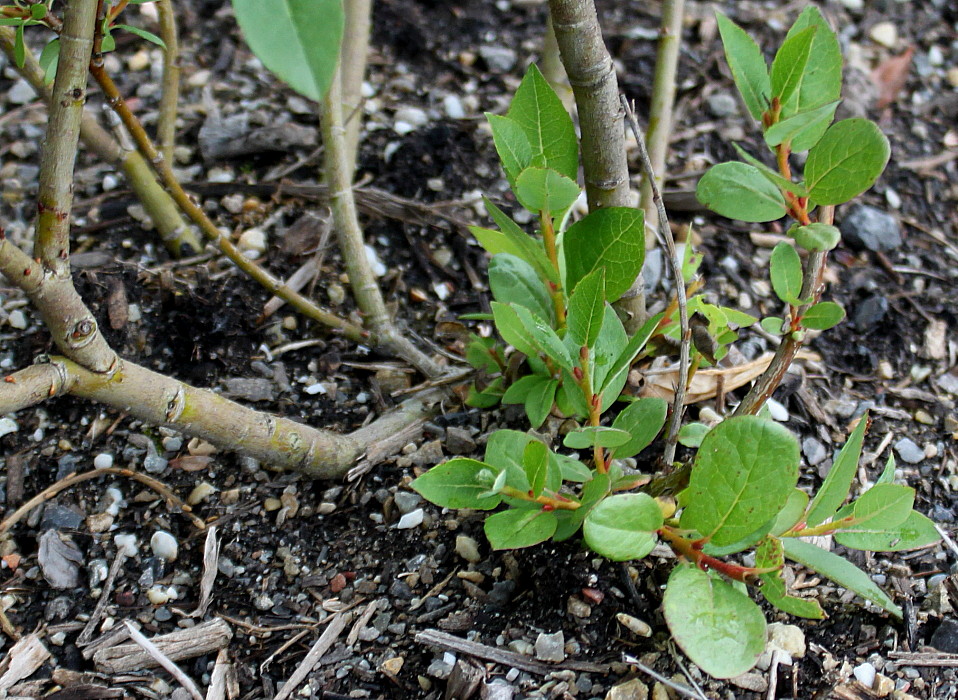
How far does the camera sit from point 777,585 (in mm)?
1031

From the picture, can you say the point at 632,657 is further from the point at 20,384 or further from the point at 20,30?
the point at 20,30

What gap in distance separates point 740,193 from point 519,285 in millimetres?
344

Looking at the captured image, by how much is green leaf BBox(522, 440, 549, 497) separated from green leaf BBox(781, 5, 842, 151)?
1.73 feet

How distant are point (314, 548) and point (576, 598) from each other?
0.43m

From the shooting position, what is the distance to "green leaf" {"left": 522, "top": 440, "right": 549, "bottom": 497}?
106 centimetres

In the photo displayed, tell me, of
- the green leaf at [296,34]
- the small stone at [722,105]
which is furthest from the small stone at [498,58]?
the green leaf at [296,34]

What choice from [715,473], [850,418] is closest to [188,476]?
[715,473]

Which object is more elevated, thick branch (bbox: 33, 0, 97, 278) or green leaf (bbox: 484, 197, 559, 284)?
thick branch (bbox: 33, 0, 97, 278)

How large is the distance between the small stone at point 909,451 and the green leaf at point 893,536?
495 mm

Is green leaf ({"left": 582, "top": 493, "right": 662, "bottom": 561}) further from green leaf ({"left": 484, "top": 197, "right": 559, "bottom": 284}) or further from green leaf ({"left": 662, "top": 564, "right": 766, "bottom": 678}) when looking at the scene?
green leaf ({"left": 484, "top": 197, "right": 559, "bottom": 284})

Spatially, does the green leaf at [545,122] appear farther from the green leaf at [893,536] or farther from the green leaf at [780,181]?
the green leaf at [893,536]

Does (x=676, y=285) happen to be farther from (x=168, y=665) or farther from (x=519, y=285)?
(x=168, y=665)

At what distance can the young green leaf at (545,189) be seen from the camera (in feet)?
3.56

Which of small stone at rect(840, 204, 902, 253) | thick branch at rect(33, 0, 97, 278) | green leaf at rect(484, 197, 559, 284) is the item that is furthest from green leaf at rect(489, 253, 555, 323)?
small stone at rect(840, 204, 902, 253)
